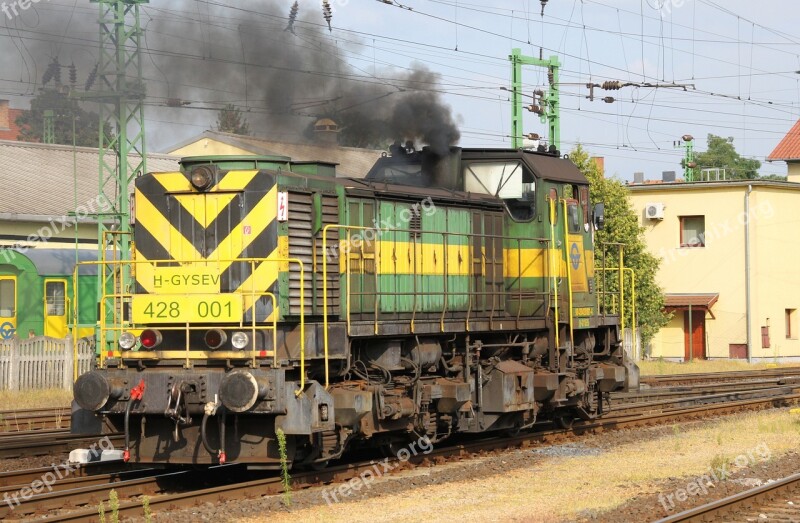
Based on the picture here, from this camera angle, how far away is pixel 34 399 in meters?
20.2

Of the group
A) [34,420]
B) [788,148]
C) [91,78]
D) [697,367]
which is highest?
[788,148]

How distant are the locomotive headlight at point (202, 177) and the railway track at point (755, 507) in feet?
18.3

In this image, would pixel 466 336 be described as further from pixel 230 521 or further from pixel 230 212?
pixel 230 521

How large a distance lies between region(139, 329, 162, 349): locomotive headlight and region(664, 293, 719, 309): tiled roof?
3074 centimetres

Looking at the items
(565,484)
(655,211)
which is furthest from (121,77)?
(655,211)

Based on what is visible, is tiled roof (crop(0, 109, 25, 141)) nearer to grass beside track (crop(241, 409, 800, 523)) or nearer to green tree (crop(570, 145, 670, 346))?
green tree (crop(570, 145, 670, 346))

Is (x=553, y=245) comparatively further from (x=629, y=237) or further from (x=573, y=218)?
(x=629, y=237)

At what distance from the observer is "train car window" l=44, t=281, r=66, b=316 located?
27.8m

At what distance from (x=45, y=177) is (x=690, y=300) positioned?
2417 cm

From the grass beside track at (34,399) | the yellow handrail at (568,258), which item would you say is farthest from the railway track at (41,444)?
the yellow handrail at (568,258)

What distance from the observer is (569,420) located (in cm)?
1576

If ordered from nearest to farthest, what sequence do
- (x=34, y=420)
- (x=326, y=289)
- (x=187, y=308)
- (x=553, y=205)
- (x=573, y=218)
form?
(x=187, y=308) < (x=326, y=289) < (x=553, y=205) < (x=573, y=218) < (x=34, y=420)

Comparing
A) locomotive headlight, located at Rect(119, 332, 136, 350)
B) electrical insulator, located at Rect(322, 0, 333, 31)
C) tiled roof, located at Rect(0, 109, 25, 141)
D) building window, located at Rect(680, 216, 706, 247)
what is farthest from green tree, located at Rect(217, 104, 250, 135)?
locomotive headlight, located at Rect(119, 332, 136, 350)

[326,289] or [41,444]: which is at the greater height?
[326,289]
